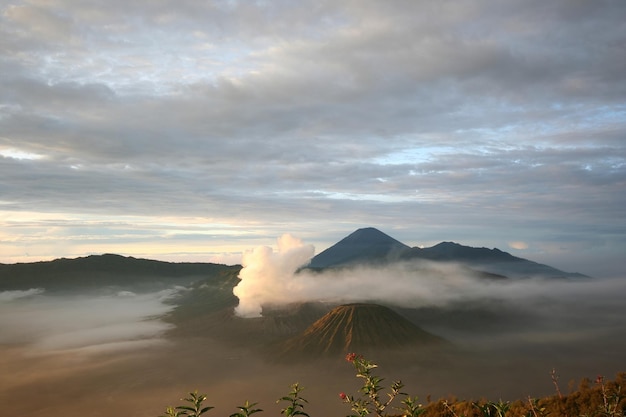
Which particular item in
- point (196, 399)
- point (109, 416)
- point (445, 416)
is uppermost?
point (196, 399)

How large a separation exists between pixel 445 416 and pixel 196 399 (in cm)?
4166

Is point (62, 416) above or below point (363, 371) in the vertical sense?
below

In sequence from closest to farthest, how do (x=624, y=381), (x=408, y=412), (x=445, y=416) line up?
(x=408, y=412)
(x=445, y=416)
(x=624, y=381)

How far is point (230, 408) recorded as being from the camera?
637ft

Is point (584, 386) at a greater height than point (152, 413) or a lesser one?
greater

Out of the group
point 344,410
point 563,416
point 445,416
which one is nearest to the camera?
point 563,416

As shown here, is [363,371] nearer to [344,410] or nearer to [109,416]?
[344,410]

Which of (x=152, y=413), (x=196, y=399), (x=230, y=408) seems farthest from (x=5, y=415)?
(x=196, y=399)

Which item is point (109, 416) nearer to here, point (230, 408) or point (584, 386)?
point (230, 408)

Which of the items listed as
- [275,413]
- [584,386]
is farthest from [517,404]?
[275,413]

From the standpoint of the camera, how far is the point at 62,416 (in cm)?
19625

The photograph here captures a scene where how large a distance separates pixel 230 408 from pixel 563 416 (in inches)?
6945

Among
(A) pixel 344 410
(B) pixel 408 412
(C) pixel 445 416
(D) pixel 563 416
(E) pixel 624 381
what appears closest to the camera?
(B) pixel 408 412

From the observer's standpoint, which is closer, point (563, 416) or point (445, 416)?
point (563, 416)
